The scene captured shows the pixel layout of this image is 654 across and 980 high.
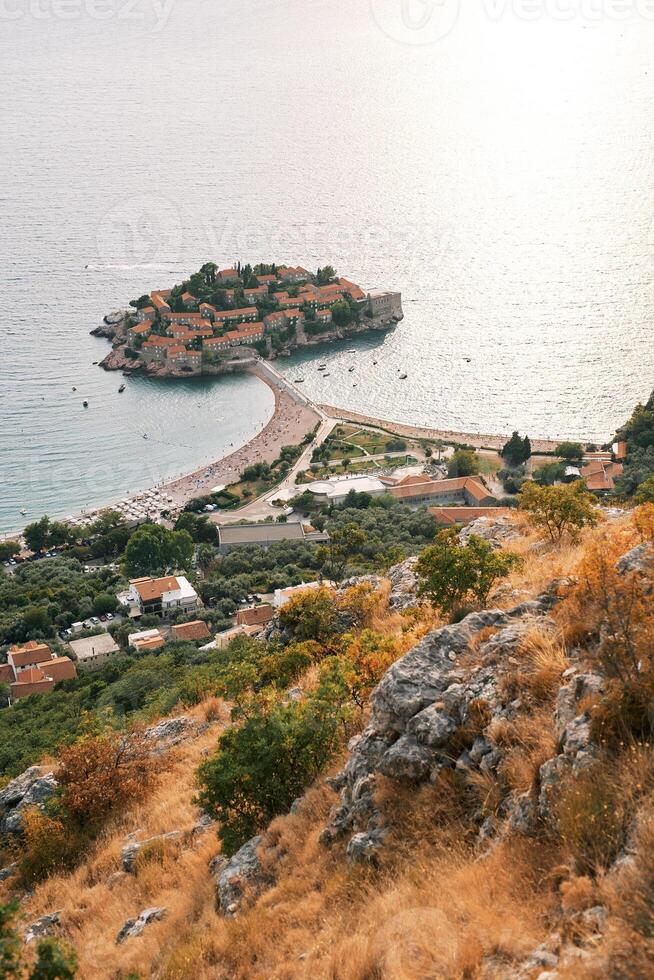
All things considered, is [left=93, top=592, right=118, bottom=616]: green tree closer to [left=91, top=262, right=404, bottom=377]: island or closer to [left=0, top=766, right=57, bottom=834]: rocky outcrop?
[left=0, top=766, right=57, bottom=834]: rocky outcrop

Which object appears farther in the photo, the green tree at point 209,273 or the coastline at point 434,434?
the green tree at point 209,273

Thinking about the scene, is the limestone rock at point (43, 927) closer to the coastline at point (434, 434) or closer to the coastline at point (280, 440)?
the coastline at point (280, 440)

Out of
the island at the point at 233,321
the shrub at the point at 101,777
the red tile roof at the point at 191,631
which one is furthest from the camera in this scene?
the island at the point at 233,321

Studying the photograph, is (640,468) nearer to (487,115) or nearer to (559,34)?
(487,115)

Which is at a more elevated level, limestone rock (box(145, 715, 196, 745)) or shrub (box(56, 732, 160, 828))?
shrub (box(56, 732, 160, 828))

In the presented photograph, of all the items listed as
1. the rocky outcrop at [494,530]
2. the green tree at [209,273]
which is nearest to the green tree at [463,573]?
the rocky outcrop at [494,530]

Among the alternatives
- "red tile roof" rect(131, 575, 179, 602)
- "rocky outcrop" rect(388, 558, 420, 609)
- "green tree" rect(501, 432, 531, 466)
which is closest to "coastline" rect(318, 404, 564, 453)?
"green tree" rect(501, 432, 531, 466)

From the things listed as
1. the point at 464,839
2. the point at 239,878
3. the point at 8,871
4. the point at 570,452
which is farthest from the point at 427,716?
the point at 570,452
